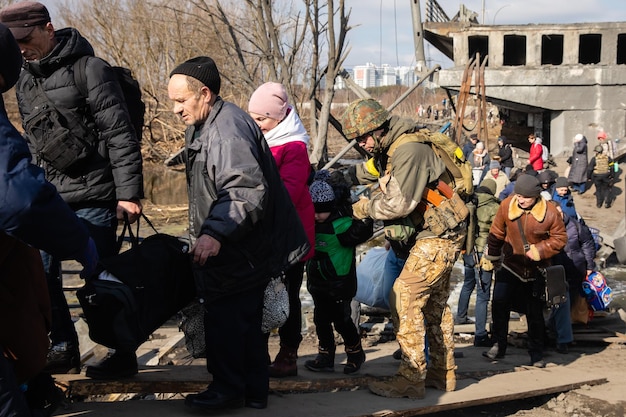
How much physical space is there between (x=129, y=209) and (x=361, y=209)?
1.56 metres

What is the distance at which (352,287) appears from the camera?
4523mm

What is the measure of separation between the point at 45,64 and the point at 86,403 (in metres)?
1.71

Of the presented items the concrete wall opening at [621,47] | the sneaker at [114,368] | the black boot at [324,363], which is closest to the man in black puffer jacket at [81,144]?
the sneaker at [114,368]

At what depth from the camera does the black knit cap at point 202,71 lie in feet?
10.6

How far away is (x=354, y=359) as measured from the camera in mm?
4668

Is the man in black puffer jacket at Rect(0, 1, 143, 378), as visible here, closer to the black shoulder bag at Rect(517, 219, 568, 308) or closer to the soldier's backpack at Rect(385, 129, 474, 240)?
the soldier's backpack at Rect(385, 129, 474, 240)

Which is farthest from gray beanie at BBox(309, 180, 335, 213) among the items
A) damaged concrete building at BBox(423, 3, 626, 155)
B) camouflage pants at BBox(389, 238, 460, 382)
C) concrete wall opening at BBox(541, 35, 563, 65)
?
concrete wall opening at BBox(541, 35, 563, 65)

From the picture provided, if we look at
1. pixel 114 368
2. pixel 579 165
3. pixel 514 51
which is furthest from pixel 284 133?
pixel 514 51

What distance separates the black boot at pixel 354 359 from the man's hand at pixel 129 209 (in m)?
1.85

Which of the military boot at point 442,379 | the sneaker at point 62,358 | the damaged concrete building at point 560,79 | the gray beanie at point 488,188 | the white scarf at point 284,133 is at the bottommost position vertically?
the military boot at point 442,379

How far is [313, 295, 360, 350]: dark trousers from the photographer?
4535 mm

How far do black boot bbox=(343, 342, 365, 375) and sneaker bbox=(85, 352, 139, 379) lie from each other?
1506mm

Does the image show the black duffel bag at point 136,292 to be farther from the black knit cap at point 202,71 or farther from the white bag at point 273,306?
the black knit cap at point 202,71

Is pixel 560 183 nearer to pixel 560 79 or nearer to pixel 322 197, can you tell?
pixel 322 197
